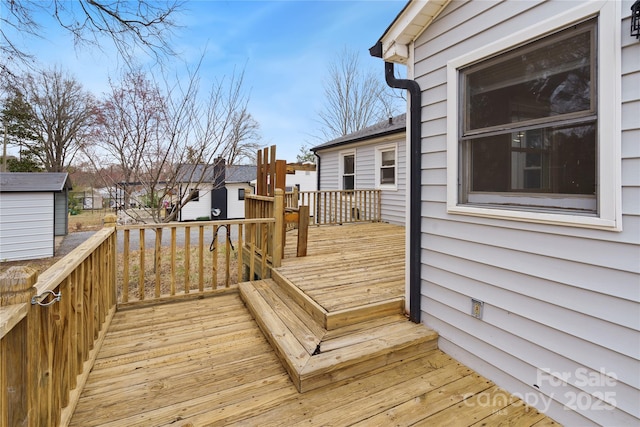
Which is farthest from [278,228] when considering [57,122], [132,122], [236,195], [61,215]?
[236,195]

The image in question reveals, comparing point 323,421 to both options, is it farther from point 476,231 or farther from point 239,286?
point 239,286

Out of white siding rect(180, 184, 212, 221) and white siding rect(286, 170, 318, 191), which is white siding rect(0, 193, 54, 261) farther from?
white siding rect(286, 170, 318, 191)

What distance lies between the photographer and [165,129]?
6.16 metres

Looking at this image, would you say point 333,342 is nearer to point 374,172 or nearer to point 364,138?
point 374,172

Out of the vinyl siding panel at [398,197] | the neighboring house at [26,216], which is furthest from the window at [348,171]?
the neighboring house at [26,216]

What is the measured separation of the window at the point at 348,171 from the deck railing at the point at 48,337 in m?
7.69

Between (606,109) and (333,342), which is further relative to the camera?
(333,342)

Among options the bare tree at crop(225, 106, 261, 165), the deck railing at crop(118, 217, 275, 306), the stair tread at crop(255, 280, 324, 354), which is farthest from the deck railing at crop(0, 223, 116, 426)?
the bare tree at crop(225, 106, 261, 165)

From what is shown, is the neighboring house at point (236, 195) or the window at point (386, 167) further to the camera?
the neighboring house at point (236, 195)

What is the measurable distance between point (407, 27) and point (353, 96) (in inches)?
651

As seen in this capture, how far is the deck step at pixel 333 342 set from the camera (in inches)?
83.6

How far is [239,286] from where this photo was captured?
3.75m

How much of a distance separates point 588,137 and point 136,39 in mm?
4355

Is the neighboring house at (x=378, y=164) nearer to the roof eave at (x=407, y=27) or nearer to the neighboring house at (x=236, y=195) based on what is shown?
the roof eave at (x=407, y=27)
